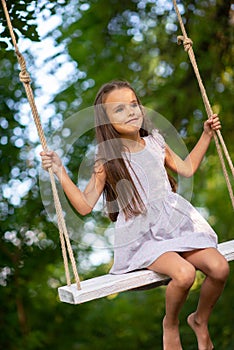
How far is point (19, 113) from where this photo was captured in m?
3.21

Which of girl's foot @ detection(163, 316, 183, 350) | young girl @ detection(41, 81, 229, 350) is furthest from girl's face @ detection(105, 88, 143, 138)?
girl's foot @ detection(163, 316, 183, 350)

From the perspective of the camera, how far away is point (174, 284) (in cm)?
169

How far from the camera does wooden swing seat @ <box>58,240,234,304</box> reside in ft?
5.26

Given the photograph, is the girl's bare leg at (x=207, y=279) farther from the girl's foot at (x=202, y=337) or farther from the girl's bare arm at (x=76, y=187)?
the girl's bare arm at (x=76, y=187)

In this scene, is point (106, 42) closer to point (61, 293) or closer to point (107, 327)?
point (107, 327)

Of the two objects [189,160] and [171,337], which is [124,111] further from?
[171,337]

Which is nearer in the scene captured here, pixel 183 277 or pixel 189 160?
pixel 183 277

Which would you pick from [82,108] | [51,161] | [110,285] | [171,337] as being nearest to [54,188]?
[51,161]

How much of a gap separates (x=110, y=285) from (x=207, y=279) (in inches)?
10.9

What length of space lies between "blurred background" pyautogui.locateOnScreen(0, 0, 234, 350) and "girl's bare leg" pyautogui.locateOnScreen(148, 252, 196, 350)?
1417 mm

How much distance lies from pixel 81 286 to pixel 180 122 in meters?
1.89

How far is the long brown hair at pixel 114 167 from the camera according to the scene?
6.16 feet

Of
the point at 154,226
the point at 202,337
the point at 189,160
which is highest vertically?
the point at 189,160

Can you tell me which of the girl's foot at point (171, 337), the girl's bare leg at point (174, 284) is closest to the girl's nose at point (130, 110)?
the girl's bare leg at point (174, 284)
